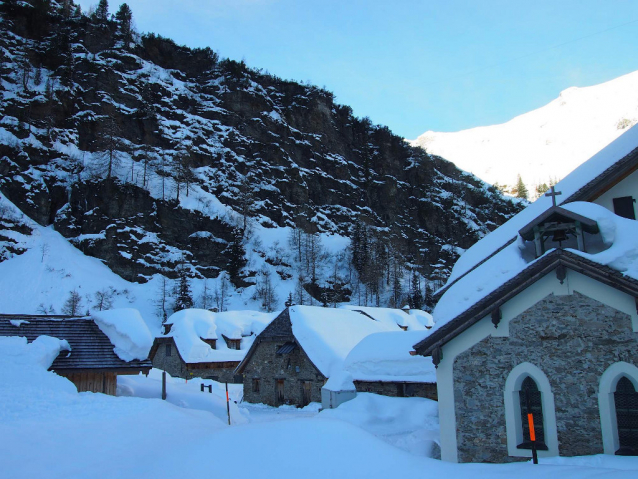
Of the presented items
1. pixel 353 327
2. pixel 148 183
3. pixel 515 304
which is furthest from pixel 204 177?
pixel 515 304

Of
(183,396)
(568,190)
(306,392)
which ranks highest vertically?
(568,190)

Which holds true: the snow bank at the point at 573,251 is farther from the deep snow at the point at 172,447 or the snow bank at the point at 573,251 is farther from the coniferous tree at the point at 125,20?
the coniferous tree at the point at 125,20

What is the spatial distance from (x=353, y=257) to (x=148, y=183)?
36.3 meters

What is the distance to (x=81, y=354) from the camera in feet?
54.7

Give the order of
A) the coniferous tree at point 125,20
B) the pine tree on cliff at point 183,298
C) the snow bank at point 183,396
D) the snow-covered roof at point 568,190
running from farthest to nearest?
the coniferous tree at point 125,20
the pine tree on cliff at point 183,298
the snow bank at point 183,396
the snow-covered roof at point 568,190

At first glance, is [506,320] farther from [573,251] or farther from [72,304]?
[72,304]

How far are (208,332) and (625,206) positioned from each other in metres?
36.8

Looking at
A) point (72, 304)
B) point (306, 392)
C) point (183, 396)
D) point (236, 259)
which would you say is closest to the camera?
point (183, 396)

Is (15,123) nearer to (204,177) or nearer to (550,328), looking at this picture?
(204,177)

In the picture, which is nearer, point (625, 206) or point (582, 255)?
point (582, 255)

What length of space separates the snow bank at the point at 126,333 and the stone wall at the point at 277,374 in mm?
11438

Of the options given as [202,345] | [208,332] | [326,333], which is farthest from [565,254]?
[208,332]

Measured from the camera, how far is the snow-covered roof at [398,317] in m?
47.7

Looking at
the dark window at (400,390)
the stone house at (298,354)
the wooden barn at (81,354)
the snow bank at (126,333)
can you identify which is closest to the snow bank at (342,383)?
the dark window at (400,390)
